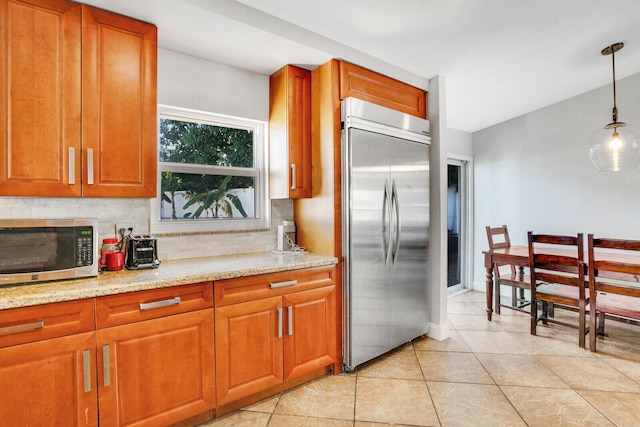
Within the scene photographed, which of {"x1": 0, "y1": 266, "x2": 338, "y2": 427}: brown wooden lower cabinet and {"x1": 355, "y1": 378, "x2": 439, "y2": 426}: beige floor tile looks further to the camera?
{"x1": 355, "y1": 378, "x2": 439, "y2": 426}: beige floor tile

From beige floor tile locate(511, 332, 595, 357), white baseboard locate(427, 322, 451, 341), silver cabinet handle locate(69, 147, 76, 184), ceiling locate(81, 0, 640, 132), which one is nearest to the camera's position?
silver cabinet handle locate(69, 147, 76, 184)

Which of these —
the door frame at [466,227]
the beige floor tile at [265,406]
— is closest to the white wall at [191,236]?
the beige floor tile at [265,406]

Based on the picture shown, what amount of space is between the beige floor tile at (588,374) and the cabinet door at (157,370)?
2.49 m

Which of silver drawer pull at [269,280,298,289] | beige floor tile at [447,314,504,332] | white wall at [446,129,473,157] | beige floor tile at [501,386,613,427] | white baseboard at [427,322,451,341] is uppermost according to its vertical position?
white wall at [446,129,473,157]

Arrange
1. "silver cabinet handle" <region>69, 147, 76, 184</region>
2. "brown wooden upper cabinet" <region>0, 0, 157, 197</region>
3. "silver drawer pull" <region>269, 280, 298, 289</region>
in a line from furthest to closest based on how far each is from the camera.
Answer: "silver drawer pull" <region>269, 280, 298, 289</region> < "silver cabinet handle" <region>69, 147, 76, 184</region> < "brown wooden upper cabinet" <region>0, 0, 157, 197</region>

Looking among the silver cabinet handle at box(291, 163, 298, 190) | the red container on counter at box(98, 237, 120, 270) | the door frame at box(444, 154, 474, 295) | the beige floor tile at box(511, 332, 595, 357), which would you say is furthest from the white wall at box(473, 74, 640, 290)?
the red container on counter at box(98, 237, 120, 270)

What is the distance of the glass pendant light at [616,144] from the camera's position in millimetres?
2959

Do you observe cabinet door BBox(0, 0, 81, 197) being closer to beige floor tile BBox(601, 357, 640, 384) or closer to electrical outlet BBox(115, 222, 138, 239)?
electrical outlet BBox(115, 222, 138, 239)

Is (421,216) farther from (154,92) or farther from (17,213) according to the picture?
(17,213)

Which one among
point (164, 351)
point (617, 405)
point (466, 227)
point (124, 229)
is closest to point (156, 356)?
point (164, 351)

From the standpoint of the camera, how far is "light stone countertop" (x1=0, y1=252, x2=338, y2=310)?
147 centimetres

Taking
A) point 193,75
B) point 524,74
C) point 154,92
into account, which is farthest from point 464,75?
point 154,92

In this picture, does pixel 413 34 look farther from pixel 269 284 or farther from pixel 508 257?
pixel 508 257

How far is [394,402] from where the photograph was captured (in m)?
2.18
